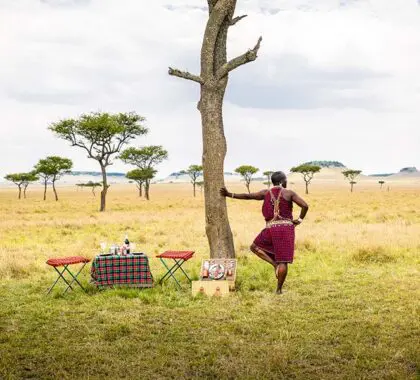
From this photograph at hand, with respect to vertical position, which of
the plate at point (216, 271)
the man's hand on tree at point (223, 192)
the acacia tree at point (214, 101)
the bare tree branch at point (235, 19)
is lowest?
the plate at point (216, 271)

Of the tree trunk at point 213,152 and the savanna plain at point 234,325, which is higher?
the tree trunk at point 213,152

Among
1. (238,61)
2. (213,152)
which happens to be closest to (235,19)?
(238,61)

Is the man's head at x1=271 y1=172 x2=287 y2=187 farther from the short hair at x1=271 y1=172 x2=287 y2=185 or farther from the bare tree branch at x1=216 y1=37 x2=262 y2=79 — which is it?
the bare tree branch at x1=216 y1=37 x2=262 y2=79

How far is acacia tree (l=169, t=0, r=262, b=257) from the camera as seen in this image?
35.7 feet

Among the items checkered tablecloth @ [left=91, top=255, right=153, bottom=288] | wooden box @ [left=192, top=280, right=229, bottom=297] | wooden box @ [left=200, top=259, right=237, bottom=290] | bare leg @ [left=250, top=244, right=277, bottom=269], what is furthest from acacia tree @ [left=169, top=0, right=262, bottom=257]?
checkered tablecloth @ [left=91, top=255, right=153, bottom=288]

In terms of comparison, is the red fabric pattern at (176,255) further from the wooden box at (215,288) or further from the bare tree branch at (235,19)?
the bare tree branch at (235,19)

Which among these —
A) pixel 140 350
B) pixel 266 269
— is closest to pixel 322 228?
pixel 266 269

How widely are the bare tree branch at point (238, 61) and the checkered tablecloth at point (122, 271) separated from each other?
12.6 ft

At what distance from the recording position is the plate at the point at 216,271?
10.1m

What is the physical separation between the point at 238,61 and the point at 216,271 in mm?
3996

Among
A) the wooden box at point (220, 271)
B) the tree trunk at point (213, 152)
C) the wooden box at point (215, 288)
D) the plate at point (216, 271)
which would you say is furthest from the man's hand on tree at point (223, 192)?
the wooden box at point (215, 288)

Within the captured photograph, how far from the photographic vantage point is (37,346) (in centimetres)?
698

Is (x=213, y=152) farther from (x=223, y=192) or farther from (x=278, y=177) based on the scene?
(x=278, y=177)

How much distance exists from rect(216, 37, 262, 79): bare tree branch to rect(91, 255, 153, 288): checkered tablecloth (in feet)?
12.6
